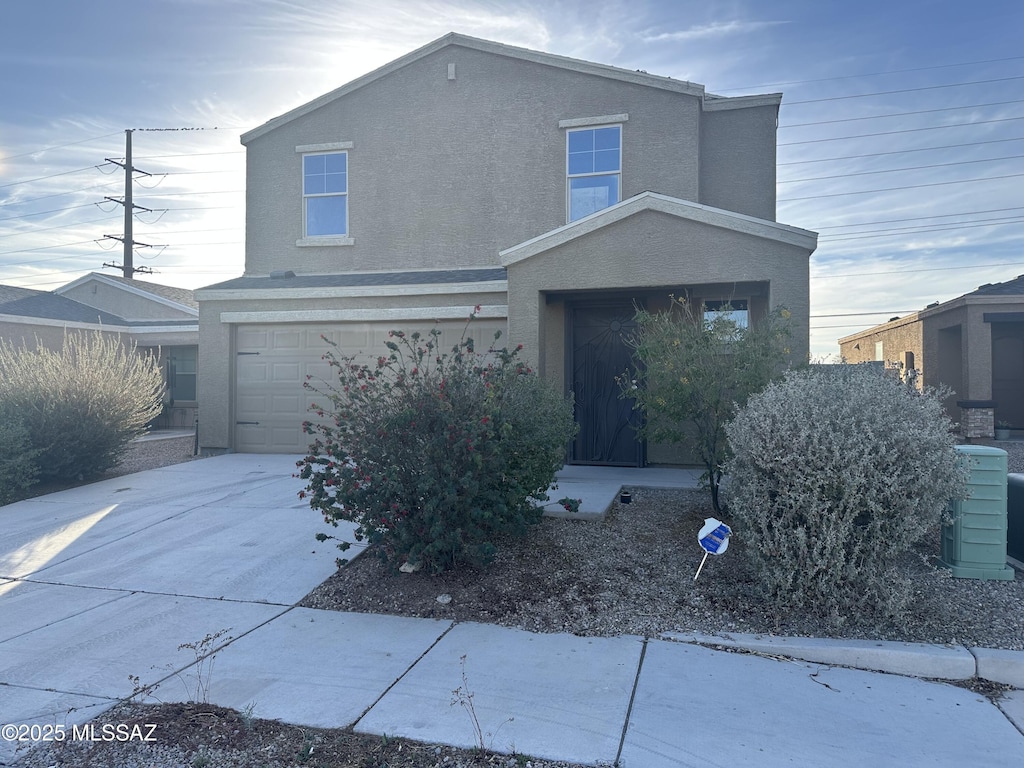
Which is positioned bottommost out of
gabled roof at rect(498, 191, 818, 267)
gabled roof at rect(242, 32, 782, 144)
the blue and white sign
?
the blue and white sign

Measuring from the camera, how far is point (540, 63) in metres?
12.9

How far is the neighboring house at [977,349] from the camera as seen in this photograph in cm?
1538

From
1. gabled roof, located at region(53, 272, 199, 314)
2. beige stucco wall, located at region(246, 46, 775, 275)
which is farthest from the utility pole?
beige stucco wall, located at region(246, 46, 775, 275)

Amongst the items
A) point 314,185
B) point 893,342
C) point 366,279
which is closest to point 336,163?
point 314,185

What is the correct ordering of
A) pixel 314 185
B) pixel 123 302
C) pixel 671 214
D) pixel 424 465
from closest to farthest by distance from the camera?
Result: pixel 424 465
pixel 671 214
pixel 314 185
pixel 123 302

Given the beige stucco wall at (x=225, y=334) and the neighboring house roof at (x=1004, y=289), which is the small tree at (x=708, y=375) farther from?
the neighboring house roof at (x=1004, y=289)

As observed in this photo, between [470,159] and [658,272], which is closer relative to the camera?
[658,272]

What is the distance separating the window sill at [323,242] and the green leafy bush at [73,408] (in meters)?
4.30

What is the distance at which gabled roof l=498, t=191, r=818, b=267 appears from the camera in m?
8.99

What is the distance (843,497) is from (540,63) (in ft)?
35.0

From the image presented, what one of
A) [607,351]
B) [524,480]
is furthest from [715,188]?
[524,480]

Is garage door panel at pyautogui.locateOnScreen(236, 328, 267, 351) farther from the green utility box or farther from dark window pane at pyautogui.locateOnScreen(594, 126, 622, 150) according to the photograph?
the green utility box

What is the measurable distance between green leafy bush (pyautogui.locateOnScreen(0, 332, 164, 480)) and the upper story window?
8190 millimetres

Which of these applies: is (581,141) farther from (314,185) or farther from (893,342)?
(893,342)
